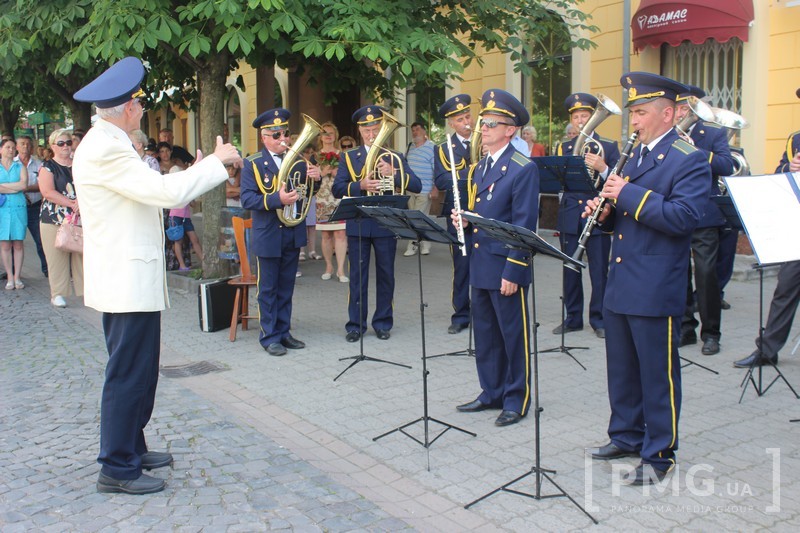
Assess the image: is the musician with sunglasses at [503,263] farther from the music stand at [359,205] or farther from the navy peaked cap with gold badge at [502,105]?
the music stand at [359,205]

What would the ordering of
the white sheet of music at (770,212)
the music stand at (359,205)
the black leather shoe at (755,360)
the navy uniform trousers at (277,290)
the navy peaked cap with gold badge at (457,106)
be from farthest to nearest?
the navy peaked cap with gold badge at (457,106), the navy uniform trousers at (277,290), the music stand at (359,205), the black leather shoe at (755,360), the white sheet of music at (770,212)

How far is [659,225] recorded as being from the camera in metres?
4.31

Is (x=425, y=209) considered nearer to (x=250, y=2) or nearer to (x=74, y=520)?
(x=250, y=2)

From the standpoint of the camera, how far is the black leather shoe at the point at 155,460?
4895 millimetres

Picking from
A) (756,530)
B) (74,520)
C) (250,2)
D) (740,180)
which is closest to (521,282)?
(740,180)

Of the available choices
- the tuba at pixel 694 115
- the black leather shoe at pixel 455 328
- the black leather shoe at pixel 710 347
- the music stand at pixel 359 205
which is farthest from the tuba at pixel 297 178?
the black leather shoe at pixel 710 347

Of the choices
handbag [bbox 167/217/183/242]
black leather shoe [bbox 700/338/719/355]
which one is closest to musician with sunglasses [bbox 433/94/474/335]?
black leather shoe [bbox 700/338/719/355]

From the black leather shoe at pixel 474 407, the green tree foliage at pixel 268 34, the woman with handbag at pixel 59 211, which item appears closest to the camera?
the black leather shoe at pixel 474 407

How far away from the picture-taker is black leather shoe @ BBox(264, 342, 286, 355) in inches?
298

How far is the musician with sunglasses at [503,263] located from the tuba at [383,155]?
2032mm

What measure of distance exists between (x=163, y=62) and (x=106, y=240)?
875 cm

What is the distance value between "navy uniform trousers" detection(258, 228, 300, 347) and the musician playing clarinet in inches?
146

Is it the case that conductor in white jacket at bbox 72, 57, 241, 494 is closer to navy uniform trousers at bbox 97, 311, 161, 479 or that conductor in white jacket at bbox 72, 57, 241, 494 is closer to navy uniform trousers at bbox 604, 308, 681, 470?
navy uniform trousers at bbox 97, 311, 161, 479

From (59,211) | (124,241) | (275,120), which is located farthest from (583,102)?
(59,211)
